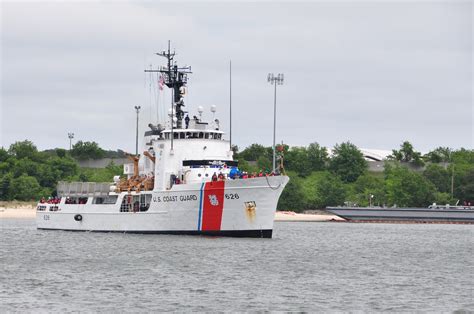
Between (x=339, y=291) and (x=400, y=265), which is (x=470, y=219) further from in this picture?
(x=339, y=291)

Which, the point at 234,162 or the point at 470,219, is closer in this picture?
the point at 234,162

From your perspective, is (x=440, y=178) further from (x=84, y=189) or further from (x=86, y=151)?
(x=84, y=189)

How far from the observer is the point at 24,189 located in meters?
149

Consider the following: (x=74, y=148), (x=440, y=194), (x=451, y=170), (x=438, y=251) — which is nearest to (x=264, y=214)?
(x=438, y=251)

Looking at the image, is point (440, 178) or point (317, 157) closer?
point (440, 178)

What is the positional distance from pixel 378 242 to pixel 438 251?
11.4 m

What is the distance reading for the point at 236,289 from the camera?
148ft

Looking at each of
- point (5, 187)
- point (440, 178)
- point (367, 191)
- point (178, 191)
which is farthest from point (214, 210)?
point (440, 178)

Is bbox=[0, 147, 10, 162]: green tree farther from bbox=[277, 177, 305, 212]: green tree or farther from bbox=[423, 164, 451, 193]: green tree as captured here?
bbox=[423, 164, 451, 193]: green tree

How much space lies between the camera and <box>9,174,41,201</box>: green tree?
488ft

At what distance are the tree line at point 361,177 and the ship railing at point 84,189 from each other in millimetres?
69457

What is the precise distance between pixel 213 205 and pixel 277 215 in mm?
75669

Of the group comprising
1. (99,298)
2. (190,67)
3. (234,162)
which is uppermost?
(190,67)

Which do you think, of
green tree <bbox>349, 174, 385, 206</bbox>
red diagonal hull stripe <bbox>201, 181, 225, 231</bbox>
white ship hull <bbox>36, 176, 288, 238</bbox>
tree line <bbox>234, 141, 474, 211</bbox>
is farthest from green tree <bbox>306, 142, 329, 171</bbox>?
red diagonal hull stripe <bbox>201, 181, 225, 231</bbox>
